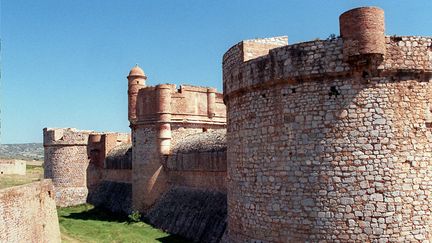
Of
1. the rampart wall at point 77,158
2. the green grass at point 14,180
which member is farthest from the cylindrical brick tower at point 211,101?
the rampart wall at point 77,158

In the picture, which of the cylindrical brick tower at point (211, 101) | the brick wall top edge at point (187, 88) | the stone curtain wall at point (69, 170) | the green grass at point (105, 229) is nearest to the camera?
the green grass at point (105, 229)

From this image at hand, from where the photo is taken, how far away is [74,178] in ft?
104

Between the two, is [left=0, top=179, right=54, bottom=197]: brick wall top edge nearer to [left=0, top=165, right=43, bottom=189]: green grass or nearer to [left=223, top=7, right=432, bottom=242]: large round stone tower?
[left=0, top=165, right=43, bottom=189]: green grass

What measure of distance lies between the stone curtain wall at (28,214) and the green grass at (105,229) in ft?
8.26

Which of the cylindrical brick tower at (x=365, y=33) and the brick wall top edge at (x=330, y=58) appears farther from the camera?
the brick wall top edge at (x=330, y=58)

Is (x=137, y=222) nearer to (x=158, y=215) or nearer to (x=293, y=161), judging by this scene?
(x=158, y=215)

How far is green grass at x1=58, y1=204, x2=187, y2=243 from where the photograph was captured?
17797 millimetres

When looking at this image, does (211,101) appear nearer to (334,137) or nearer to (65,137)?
(65,137)

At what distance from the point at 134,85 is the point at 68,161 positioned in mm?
11188

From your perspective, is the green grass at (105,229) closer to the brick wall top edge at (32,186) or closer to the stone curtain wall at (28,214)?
the stone curtain wall at (28,214)

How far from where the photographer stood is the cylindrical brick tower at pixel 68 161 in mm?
31328

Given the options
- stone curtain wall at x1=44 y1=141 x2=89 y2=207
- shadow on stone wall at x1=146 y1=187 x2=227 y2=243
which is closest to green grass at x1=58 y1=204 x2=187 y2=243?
shadow on stone wall at x1=146 y1=187 x2=227 y2=243

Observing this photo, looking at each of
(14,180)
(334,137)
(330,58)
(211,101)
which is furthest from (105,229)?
(330,58)

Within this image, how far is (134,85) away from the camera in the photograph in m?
23.9
